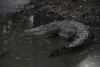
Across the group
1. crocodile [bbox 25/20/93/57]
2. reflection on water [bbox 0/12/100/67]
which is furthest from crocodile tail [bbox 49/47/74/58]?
reflection on water [bbox 0/12/100/67]

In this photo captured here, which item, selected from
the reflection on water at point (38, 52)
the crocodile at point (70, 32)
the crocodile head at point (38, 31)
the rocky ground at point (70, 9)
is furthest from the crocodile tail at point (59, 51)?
the rocky ground at point (70, 9)

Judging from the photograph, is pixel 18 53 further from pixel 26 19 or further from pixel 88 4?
pixel 88 4

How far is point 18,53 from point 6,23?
178 inches

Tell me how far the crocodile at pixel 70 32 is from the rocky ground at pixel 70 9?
221 cm

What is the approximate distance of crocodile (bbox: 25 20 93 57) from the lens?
322 inches

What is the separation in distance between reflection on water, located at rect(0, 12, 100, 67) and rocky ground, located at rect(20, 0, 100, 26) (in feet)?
8.88

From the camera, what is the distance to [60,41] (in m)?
9.06

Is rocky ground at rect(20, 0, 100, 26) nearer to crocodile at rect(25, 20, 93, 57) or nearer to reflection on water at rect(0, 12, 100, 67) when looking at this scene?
crocodile at rect(25, 20, 93, 57)

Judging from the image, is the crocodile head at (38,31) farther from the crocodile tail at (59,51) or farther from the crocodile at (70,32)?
the crocodile tail at (59,51)

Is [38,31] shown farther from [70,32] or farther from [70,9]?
[70,9]

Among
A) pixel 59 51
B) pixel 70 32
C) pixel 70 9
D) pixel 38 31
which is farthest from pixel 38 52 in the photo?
pixel 70 9

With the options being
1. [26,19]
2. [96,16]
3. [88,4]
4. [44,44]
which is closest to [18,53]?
[44,44]

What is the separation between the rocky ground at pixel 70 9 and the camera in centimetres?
1286

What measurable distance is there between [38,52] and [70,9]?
737cm
